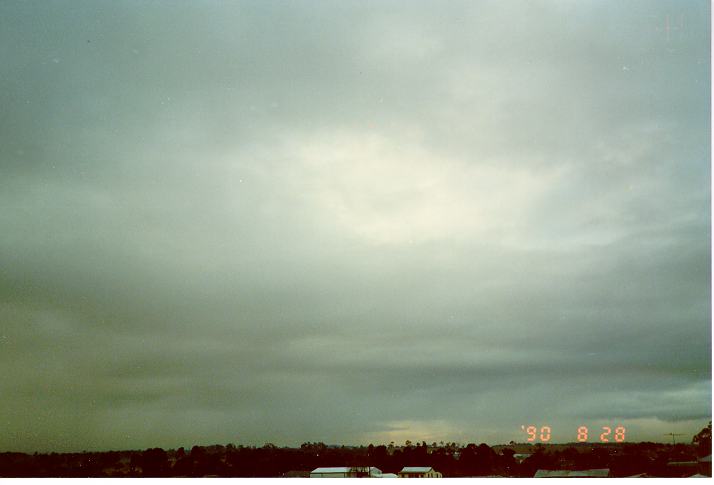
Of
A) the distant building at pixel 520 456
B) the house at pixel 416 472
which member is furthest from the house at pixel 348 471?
the distant building at pixel 520 456

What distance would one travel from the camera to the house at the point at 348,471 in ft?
10.4

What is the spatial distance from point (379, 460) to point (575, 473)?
122 centimetres

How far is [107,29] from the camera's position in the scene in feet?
13.9

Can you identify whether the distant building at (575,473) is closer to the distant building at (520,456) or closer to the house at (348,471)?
the distant building at (520,456)

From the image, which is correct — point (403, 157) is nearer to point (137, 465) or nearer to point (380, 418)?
point (380, 418)

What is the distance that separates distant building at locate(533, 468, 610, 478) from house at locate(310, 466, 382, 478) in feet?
2.56

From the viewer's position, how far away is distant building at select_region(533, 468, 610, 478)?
2.96m

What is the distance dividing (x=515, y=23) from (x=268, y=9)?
1.58m

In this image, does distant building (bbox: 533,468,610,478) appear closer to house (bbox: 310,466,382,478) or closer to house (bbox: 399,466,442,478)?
house (bbox: 399,466,442,478)

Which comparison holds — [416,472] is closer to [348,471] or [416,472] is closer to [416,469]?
[416,469]

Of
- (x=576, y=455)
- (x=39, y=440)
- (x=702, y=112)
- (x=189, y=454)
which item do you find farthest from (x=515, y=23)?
(x=39, y=440)

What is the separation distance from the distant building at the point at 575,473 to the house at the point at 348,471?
780 millimetres
